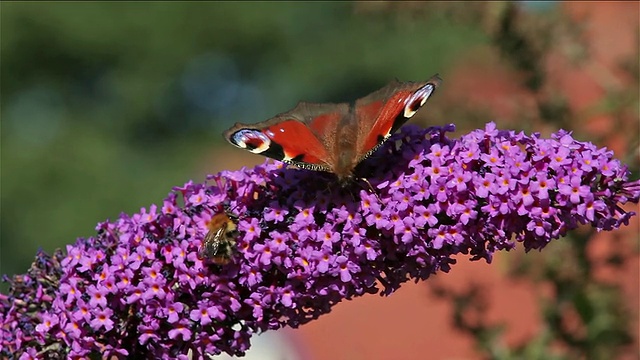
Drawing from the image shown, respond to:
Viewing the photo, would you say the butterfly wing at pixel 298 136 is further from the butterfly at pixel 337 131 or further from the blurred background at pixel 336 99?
the blurred background at pixel 336 99

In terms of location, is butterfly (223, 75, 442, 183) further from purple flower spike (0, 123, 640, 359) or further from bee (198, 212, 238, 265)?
bee (198, 212, 238, 265)

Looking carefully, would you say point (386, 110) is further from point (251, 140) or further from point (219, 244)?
point (219, 244)

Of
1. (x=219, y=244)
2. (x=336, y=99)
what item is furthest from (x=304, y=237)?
(x=336, y=99)

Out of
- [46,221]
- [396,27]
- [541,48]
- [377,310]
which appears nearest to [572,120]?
[541,48]

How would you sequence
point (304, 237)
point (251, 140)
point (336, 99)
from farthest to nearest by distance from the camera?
point (336, 99), point (251, 140), point (304, 237)

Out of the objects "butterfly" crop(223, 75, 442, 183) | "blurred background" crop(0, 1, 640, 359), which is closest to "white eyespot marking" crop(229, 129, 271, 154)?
"butterfly" crop(223, 75, 442, 183)
